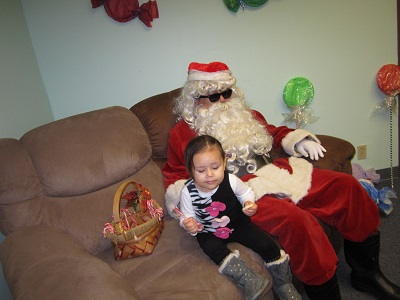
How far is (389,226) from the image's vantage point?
2121mm

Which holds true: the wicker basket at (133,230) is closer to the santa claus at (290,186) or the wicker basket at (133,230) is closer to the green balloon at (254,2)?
the santa claus at (290,186)

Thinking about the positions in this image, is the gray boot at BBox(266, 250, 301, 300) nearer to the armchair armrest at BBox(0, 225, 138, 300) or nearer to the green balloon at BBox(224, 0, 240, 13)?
the armchair armrest at BBox(0, 225, 138, 300)

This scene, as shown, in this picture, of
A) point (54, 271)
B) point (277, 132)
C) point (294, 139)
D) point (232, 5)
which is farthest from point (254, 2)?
point (54, 271)

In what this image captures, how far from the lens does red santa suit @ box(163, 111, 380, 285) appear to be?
51.9 inches

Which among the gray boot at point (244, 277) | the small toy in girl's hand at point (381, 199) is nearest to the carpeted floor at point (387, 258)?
the small toy in girl's hand at point (381, 199)

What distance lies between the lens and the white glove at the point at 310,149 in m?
1.77

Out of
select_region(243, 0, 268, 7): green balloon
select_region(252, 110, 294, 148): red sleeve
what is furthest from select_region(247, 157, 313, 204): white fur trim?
select_region(243, 0, 268, 7): green balloon

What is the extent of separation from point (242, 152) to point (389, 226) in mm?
1288

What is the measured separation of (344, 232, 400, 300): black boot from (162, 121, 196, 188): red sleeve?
37.9 inches

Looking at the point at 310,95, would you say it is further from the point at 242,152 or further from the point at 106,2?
the point at 106,2

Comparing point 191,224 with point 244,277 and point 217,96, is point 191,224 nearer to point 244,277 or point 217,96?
point 244,277

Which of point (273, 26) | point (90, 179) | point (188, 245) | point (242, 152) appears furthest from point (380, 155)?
point (90, 179)

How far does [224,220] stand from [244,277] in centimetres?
26

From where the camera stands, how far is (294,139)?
1.82m
